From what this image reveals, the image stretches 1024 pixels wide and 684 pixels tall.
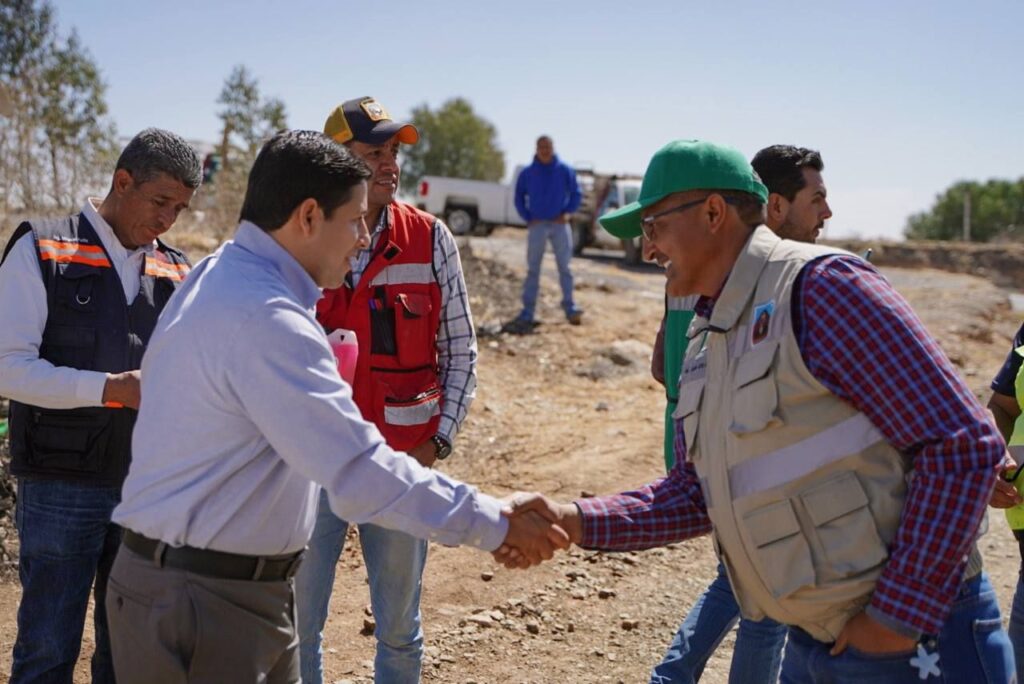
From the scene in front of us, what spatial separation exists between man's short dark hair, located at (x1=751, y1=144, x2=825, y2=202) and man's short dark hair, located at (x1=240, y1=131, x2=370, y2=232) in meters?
1.97

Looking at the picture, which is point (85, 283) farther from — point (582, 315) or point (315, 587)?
point (582, 315)

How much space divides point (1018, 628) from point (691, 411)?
5.66ft

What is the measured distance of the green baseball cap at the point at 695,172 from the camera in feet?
8.51

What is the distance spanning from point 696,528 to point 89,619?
3.63m

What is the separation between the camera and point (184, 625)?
2350mm

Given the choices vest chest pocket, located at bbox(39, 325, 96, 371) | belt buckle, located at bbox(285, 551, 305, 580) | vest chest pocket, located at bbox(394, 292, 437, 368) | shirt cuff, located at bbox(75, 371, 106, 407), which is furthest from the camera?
vest chest pocket, located at bbox(394, 292, 437, 368)

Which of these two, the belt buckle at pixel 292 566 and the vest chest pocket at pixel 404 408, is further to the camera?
the vest chest pocket at pixel 404 408

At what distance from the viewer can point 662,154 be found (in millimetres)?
2688

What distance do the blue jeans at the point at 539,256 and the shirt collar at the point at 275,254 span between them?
10.1 metres

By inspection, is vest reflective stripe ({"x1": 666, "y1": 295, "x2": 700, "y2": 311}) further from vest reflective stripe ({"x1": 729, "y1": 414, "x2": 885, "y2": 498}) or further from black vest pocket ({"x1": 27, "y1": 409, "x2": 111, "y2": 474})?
black vest pocket ({"x1": 27, "y1": 409, "x2": 111, "y2": 474})

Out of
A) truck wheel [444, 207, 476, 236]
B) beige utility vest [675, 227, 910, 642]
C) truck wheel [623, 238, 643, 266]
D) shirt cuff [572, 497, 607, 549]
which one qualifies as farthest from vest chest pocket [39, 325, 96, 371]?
truck wheel [444, 207, 476, 236]

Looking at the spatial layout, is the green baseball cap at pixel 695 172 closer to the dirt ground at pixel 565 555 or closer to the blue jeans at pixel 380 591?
the blue jeans at pixel 380 591

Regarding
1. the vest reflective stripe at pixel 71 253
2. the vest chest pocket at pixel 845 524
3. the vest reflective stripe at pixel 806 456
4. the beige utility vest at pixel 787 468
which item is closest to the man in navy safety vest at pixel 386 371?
the vest reflective stripe at pixel 71 253

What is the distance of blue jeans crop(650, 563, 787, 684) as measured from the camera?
143 inches
